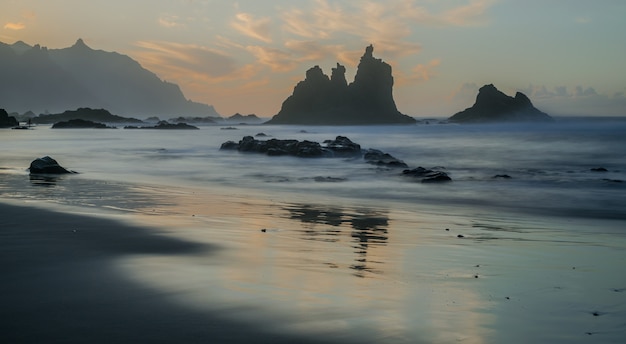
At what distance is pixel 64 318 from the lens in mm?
5094

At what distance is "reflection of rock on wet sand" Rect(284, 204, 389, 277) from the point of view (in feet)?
28.3

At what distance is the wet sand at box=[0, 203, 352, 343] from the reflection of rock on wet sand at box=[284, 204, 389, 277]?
2294 mm

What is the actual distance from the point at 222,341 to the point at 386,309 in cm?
179

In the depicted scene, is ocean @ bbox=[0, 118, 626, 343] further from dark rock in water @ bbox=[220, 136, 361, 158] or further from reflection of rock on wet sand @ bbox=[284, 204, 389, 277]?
dark rock in water @ bbox=[220, 136, 361, 158]

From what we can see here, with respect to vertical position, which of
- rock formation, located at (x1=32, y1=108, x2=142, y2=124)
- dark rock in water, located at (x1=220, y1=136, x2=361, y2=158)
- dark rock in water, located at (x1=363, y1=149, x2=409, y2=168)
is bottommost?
dark rock in water, located at (x1=363, y1=149, x2=409, y2=168)

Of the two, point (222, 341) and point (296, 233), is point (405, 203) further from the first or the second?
point (222, 341)

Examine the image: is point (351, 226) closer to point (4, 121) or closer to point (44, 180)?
point (44, 180)

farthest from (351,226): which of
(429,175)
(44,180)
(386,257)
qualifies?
(429,175)

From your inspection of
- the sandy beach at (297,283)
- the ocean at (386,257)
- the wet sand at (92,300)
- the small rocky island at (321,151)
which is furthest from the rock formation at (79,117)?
the wet sand at (92,300)

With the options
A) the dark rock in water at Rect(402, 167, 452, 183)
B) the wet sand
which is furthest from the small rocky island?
the wet sand

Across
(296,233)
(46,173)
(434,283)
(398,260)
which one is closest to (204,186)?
(46,173)

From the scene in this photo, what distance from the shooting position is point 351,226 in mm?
11875

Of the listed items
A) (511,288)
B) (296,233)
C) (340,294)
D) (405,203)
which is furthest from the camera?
(405,203)

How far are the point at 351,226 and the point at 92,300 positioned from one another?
6836 mm
